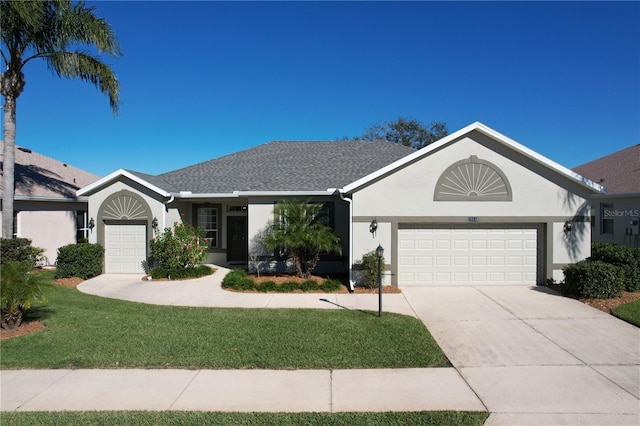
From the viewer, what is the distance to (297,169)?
1605 centimetres

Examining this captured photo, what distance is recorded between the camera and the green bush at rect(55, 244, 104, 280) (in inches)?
507

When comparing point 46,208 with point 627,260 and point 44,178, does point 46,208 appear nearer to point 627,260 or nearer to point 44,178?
point 44,178

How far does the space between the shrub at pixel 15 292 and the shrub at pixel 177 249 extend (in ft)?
18.9

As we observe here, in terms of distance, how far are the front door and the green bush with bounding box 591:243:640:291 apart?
12.8m

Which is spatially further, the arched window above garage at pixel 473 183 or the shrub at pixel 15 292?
the arched window above garage at pixel 473 183

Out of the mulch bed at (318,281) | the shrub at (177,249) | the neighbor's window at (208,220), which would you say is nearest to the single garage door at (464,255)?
the mulch bed at (318,281)

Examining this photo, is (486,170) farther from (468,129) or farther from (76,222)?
(76,222)

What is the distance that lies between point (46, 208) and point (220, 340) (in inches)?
533

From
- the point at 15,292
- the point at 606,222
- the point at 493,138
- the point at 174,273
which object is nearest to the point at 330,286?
the point at 174,273

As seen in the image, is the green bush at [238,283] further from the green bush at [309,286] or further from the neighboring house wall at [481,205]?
the neighboring house wall at [481,205]

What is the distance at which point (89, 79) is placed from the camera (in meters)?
14.0

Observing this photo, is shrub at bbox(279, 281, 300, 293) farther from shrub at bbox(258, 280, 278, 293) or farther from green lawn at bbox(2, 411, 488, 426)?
green lawn at bbox(2, 411, 488, 426)

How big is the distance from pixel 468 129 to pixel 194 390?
33.7 feet

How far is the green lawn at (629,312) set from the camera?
805cm
